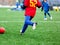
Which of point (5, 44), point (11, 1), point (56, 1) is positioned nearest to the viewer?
point (5, 44)

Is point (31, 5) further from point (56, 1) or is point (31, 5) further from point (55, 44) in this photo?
point (56, 1)

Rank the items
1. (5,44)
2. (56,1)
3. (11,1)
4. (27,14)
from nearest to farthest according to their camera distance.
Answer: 1. (5,44)
2. (27,14)
3. (56,1)
4. (11,1)

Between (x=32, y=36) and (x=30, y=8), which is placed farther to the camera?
(x=32, y=36)

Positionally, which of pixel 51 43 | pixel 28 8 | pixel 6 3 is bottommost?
pixel 6 3

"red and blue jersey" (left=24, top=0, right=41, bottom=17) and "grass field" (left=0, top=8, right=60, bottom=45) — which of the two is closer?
"grass field" (left=0, top=8, right=60, bottom=45)

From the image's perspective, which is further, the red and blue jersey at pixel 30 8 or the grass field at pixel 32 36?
the red and blue jersey at pixel 30 8

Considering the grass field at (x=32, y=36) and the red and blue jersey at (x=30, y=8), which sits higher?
the red and blue jersey at (x=30, y=8)

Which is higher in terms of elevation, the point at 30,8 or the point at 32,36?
the point at 30,8

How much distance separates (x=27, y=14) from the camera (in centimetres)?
1094

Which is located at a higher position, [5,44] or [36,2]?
[36,2]

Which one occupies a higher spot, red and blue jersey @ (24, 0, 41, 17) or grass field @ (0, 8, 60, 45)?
red and blue jersey @ (24, 0, 41, 17)

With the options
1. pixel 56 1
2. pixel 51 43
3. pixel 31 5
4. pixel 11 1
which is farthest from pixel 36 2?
pixel 11 1

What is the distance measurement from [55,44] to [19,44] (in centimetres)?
116

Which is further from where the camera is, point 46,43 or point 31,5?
point 31,5
